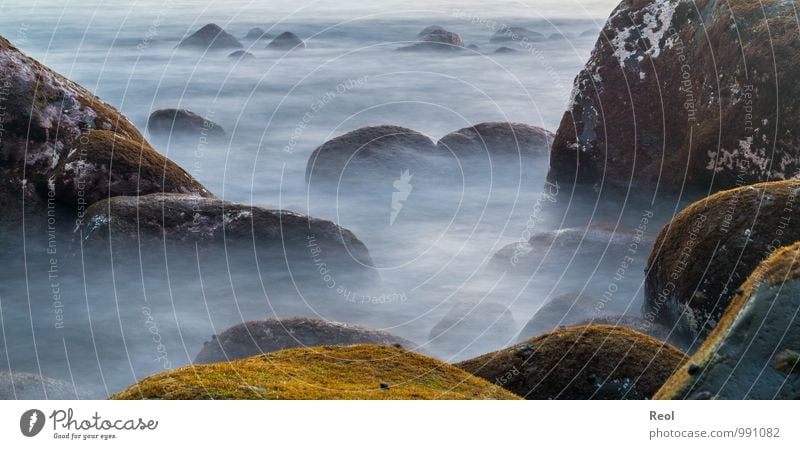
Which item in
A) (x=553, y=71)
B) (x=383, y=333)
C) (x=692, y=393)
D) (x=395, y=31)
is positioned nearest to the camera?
(x=692, y=393)

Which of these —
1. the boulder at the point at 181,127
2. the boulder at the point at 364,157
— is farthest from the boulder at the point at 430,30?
the boulder at the point at 364,157

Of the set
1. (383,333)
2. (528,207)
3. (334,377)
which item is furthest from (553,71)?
(334,377)

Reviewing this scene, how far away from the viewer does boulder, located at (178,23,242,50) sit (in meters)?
59.9

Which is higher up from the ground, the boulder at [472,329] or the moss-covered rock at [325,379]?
the moss-covered rock at [325,379]

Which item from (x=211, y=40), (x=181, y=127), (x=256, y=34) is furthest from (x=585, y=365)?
(x=256, y=34)

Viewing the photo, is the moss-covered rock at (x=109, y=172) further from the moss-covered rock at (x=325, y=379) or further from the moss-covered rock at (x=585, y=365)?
the moss-covered rock at (x=585, y=365)

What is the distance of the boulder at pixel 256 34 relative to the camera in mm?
62344

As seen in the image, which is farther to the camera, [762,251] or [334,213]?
[334,213]

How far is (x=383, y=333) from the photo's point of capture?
18.0 m

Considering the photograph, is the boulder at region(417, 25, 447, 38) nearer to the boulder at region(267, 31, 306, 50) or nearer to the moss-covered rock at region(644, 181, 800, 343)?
the boulder at region(267, 31, 306, 50)

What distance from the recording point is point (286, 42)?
60844 mm

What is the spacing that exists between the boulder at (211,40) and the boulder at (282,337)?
44.3 metres

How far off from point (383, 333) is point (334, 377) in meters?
5.50

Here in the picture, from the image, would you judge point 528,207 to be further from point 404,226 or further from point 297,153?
point 297,153
